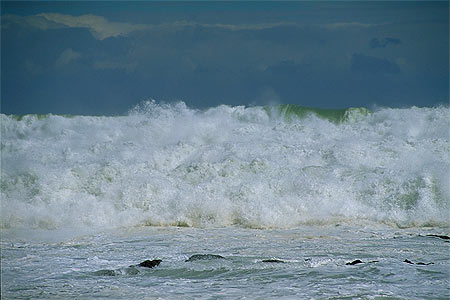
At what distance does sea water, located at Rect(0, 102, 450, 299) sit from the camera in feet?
25.4

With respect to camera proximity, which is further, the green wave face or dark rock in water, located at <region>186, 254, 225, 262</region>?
the green wave face

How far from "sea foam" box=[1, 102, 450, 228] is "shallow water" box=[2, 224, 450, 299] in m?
0.99

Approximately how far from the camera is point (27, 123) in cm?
2319

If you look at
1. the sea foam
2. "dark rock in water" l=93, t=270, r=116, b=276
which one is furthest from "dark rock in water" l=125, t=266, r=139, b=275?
the sea foam

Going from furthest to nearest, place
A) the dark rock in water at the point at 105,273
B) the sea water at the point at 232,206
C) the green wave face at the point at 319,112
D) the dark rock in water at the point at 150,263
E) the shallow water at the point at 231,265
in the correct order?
the green wave face at the point at 319,112
the dark rock in water at the point at 150,263
the dark rock in water at the point at 105,273
the sea water at the point at 232,206
the shallow water at the point at 231,265

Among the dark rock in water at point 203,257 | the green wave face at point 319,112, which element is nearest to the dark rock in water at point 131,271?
the dark rock in water at point 203,257

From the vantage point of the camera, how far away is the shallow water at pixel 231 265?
7.24 meters

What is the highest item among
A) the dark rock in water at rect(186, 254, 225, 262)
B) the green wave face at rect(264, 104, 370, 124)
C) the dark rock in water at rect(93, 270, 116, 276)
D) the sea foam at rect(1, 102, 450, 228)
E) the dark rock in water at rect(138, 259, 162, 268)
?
the green wave face at rect(264, 104, 370, 124)

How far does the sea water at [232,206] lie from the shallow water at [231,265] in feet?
0.09

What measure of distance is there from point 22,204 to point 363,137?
917 cm

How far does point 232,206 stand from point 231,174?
1721mm

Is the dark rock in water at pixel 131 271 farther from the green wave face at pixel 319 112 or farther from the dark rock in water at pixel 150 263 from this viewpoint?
the green wave face at pixel 319 112

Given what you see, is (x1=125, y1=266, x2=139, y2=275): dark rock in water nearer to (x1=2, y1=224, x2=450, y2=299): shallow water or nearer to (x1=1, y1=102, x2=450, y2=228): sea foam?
(x1=2, y1=224, x2=450, y2=299): shallow water

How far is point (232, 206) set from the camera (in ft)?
41.7
